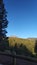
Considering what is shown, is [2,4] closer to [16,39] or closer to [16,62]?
[16,39]

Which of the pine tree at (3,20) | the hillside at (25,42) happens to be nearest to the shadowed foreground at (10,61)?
the hillside at (25,42)

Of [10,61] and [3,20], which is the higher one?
[3,20]

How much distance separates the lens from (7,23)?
29.7 m

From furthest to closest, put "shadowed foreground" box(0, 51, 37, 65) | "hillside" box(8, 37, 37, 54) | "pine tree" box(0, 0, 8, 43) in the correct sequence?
"pine tree" box(0, 0, 8, 43) → "hillside" box(8, 37, 37, 54) → "shadowed foreground" box(0, 51, 37, 65)

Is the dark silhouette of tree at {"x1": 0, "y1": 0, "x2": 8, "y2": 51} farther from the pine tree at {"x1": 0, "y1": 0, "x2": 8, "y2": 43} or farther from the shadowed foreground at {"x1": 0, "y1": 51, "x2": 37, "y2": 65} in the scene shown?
the shadowed foreground at {"x1": 0, "y1": 51, "x2": 37, "y2": 65}

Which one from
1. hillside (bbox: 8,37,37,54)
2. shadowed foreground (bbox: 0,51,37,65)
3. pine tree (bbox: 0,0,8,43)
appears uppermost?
pine tree (bbox: 0,0,8,43)

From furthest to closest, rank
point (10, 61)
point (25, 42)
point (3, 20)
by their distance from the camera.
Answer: point (3, 20), point (25, 42), point (10, 61)

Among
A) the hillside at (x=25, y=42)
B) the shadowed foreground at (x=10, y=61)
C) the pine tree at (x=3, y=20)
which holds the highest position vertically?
the pine tree at (x=3, y=20)

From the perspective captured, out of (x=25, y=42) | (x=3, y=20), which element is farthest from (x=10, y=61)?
(x=3, y=20)

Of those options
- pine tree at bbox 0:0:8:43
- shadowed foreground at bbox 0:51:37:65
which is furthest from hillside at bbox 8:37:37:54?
shadowed foreground at bbox 0:51:37:65

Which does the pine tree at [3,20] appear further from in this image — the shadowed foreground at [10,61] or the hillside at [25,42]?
the shadowed foreground at [10,61]

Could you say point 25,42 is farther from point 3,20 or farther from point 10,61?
point 10,61

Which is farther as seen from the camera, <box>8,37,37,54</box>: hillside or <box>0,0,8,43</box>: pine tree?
<box>0,0,8,43</box>: pine tree

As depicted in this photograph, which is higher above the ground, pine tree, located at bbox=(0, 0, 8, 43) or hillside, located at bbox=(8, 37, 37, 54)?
pine tree, located at bbox=(0, 0, 8, 43)
